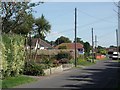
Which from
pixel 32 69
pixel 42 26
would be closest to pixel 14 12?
pixel 32 69

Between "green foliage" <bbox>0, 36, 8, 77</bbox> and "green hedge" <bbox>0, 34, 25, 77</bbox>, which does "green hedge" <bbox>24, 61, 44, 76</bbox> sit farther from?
"green foliage" <bbox>0, 36, 8, 77</bbox>

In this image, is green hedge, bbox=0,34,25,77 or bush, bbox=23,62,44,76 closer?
green hedge, bbox=0,34,25,77

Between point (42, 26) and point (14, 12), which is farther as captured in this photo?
point (42, 26)

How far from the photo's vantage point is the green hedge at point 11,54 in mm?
26850

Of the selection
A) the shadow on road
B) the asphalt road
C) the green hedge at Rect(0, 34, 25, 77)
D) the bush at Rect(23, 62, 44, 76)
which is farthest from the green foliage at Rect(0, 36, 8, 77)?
the bush at Rect(23, 62, 44, 76)

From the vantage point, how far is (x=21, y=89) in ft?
71.0

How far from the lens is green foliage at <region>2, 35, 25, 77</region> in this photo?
90.6ft

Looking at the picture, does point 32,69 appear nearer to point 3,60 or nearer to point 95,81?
point 95,81

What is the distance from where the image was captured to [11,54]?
2888 centimetres

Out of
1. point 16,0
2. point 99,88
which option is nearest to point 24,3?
point 16,0

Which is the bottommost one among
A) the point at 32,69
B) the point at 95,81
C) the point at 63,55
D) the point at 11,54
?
the point at 95,81

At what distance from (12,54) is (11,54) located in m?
0.17

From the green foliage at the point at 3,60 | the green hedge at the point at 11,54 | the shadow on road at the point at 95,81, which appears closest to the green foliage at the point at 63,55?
the shadow on road at the point at 95,81

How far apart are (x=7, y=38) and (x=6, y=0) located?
33.7 ft
